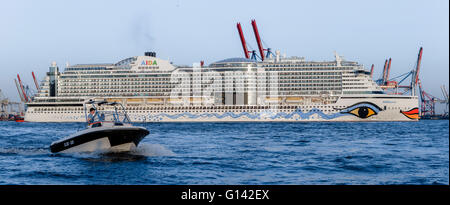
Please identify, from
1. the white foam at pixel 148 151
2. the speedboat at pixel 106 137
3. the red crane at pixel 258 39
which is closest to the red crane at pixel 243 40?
the red crane at pixel 258 39

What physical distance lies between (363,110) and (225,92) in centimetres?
2309

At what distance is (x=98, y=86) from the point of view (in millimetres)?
87188

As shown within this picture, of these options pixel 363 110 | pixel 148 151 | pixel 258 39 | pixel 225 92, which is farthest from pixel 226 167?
pixel 258 39

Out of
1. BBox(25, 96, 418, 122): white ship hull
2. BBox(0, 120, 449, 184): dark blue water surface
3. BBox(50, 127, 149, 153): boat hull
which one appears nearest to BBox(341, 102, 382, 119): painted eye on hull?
BBox(25, 96, 418, 122): white ship hull

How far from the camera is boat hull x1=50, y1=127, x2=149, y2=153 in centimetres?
1805

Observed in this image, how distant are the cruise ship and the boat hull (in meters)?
56.1

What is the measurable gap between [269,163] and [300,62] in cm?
6824

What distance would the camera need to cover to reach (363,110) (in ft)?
238

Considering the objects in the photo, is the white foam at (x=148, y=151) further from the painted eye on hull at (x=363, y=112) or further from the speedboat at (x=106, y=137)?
the painted eye on hull at (x=363, y=112)

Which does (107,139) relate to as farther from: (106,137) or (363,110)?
(363,110)

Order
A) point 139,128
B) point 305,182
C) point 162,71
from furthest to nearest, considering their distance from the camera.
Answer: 1. point 162,71
2. point 139,128
3. point 305,182

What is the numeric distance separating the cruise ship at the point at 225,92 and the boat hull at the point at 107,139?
56.1 m
